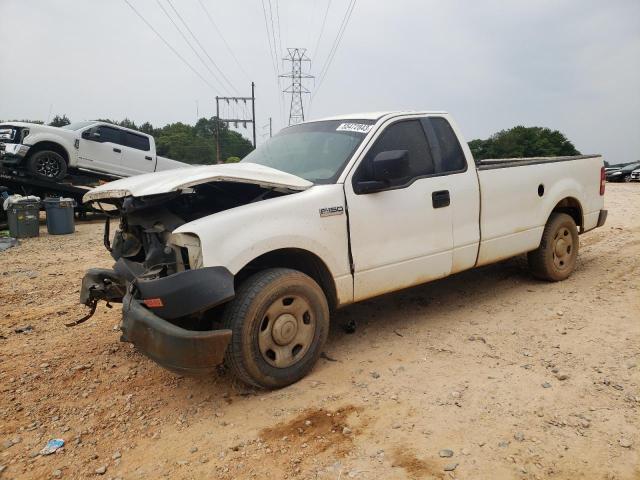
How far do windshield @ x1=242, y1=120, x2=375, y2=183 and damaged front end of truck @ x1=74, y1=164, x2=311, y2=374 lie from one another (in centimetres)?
33

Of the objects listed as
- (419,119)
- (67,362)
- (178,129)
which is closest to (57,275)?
(67,362)

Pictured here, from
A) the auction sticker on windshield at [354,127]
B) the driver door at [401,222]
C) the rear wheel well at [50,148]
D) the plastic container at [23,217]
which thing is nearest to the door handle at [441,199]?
the driver door at [401,222]

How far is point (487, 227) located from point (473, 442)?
2314 mm

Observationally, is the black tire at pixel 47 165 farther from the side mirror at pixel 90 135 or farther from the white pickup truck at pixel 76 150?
the side mirror at pixel 90 135

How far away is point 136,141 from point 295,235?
12.3m

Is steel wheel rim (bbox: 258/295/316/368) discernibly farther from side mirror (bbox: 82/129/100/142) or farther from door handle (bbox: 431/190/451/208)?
side mirror (bbox: 82/129/100/142)

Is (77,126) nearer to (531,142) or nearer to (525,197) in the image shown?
(525,197)

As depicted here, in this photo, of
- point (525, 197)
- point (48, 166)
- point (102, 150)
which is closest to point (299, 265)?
point (525, 197)

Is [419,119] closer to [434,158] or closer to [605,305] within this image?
[434,158]

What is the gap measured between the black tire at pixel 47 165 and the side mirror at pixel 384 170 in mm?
11125

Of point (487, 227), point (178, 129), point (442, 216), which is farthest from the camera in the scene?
point (178, 129)

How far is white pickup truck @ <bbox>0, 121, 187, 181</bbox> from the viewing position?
11.8 m

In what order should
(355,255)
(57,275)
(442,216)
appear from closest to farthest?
1. (355,255)
2. (442,216)
3. (57,275)

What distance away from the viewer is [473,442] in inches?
101
